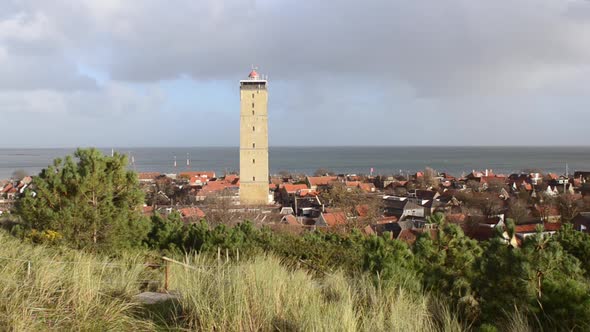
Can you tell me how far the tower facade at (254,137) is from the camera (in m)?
44.3

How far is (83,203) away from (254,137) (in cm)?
3615

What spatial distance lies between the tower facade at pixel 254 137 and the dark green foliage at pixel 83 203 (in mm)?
34874

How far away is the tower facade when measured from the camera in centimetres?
4434

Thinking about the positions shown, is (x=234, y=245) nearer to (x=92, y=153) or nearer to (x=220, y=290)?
(x=92, y=153)

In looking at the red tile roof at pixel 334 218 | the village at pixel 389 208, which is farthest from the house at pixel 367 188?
the red tile roof at pixel 334 218

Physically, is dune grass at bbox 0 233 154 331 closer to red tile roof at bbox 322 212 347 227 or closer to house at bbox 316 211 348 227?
red tile roof at bbox 322 212 347 227

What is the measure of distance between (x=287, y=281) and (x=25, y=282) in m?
2.04

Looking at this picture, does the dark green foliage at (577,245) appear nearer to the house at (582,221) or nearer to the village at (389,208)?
the village at (389,208)

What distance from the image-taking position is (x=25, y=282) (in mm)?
3605

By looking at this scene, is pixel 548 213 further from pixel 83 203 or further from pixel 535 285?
pixel 535 285

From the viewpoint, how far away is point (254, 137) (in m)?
44.8

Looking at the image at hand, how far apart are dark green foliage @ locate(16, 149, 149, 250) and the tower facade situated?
34.9 metres

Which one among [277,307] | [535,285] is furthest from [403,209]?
[277,307]

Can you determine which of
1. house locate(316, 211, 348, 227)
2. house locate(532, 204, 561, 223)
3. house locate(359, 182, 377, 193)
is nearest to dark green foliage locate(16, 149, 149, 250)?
house locate(316, 211, 348, 227)
